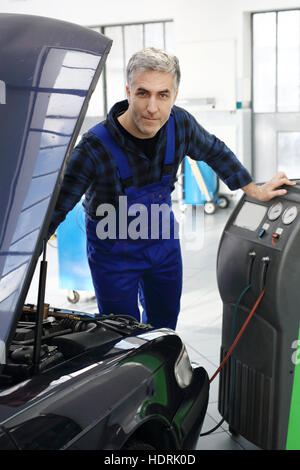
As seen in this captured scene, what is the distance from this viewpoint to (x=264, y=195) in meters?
2.20

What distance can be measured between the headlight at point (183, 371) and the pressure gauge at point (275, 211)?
0.63m

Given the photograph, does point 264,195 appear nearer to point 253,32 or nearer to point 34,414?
point 34,414

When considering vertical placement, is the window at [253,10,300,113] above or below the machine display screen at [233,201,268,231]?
above

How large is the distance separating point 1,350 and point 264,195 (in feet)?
4.01

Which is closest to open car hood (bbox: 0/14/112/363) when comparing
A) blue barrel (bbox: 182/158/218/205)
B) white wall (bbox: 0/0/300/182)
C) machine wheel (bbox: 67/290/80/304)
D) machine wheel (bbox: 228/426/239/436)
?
machine wheel (bbox: 228/426/239/436)

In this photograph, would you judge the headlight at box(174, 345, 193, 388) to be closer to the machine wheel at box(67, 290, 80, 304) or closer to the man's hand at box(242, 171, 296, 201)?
the man's hand at box(242, 171, 296, 201)

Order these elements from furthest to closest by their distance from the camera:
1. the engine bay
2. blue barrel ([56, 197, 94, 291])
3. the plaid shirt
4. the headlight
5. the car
A: 1. blue barrel ([56, 197, 94, 291])
2. the plaid shirt
3. the headlight
4. the engine bay
5. the car

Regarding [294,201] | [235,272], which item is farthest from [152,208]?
[294,201]

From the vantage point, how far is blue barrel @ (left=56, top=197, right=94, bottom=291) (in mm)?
4383

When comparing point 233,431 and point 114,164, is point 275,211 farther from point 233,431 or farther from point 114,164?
point 233,431

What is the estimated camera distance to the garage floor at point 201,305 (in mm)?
2541

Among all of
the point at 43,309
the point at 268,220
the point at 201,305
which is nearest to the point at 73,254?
the point at 201,305

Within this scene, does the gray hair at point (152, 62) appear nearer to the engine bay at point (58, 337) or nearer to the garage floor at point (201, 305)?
the engine bay at point (58, 337)

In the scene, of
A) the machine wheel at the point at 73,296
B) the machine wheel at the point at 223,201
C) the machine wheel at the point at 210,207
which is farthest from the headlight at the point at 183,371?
the machine wheel at the point at 223,201
